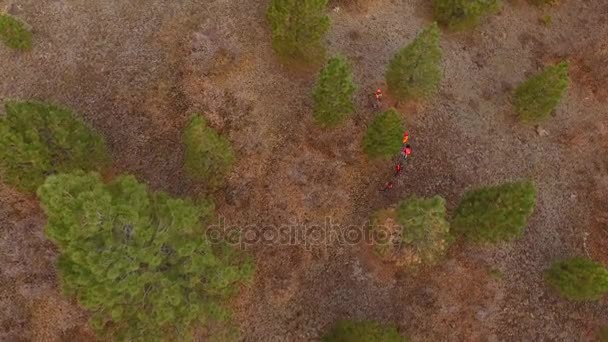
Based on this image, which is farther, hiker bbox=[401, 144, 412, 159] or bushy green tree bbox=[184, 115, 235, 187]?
hiker bbox=[401, 144, 412, 159]

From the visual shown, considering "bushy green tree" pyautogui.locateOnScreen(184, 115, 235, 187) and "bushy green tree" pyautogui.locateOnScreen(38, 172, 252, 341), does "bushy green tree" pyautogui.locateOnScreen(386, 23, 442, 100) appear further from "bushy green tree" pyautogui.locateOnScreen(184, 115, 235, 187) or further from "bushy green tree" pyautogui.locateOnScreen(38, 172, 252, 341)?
"bushy green tree" pyautogui.locateOnScreen(38, 172, 252, 341)

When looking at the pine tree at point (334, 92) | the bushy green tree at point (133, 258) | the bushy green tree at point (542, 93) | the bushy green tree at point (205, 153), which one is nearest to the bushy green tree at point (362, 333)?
the bushy green tree at point (133, 258)

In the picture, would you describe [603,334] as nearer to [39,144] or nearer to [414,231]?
[414,231]

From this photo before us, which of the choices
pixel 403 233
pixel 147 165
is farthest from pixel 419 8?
pixel 147 165

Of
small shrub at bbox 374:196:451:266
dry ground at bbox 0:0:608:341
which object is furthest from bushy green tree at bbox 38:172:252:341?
small shrub at bbox 374:196:451:266

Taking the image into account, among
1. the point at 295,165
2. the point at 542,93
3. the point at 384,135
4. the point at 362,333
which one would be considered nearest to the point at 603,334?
the point at 542,93

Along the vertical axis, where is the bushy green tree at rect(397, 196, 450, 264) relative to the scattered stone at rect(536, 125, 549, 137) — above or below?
above

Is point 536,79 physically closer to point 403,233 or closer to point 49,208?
point 403,233
